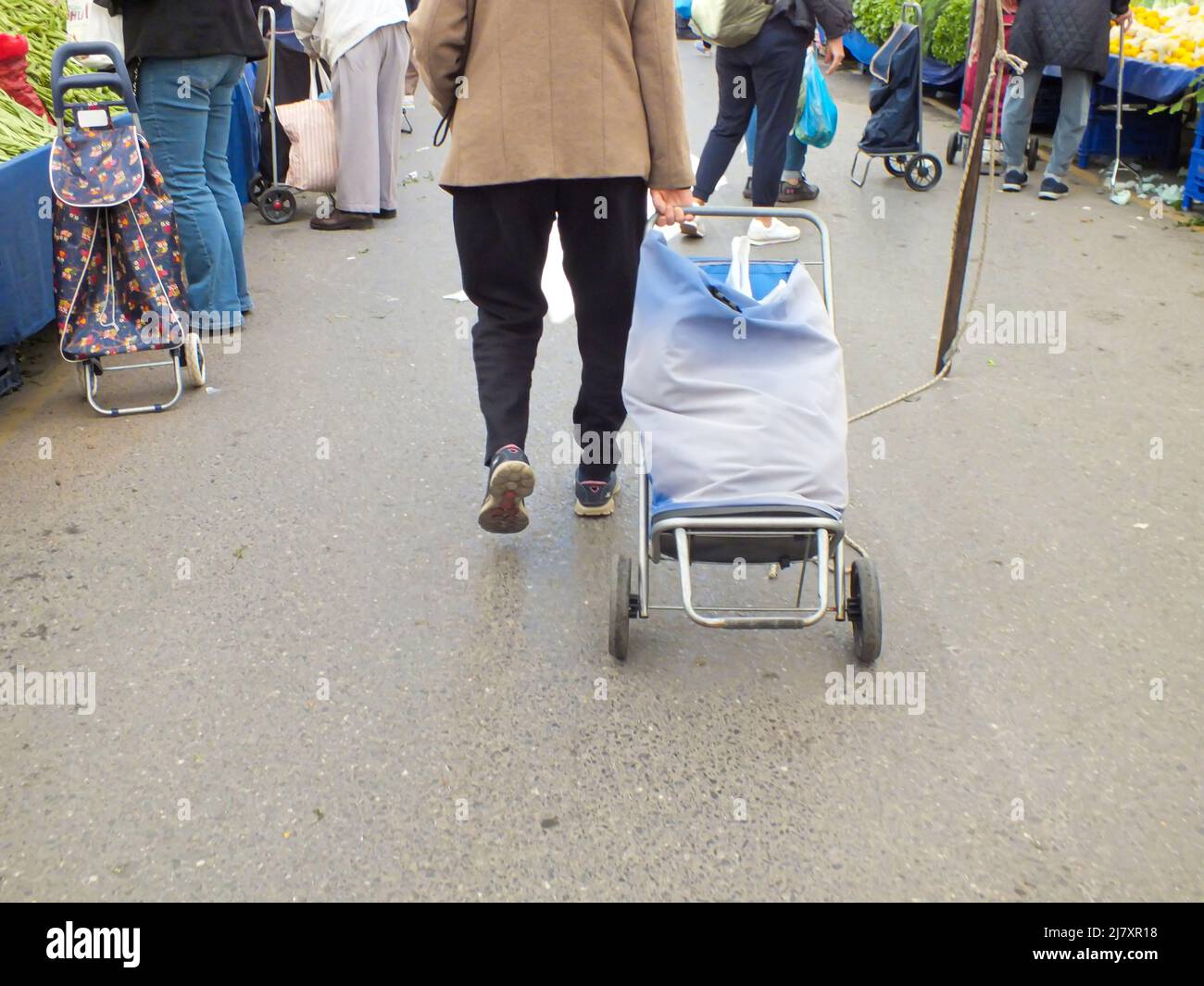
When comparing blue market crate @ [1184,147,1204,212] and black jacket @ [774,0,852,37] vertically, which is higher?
black jacket @ [774,0,852,37]

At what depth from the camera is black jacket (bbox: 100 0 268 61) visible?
16.9ft

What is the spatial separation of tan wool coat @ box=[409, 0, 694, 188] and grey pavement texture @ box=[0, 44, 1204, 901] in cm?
125

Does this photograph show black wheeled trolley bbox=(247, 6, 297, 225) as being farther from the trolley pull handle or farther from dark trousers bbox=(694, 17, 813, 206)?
the trolley pull handle

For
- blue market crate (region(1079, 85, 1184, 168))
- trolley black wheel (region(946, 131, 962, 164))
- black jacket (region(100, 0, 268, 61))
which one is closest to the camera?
black jacket (region(100, 0, 268, 61))

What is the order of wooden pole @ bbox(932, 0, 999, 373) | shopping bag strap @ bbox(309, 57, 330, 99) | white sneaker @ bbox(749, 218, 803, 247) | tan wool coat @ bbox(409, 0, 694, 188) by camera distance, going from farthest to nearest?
shopping bag strap @ bbox(309, 57, 330, 99)
white sneaker @ bbox(749, 218, 803, 247)
wooden pole @ bbox(932, 0, 999, 373)
tan wool coat @ bbox(409, 0, 694, 188)

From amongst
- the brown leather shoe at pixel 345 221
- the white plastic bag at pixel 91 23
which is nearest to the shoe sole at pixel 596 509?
the white plastic bag at pixel 91 23

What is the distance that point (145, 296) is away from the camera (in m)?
4.89


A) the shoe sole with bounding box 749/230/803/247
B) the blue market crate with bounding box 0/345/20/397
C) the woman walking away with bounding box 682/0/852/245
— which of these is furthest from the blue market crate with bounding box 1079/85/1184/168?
the blue market crate with bounding box 0/345/20/397

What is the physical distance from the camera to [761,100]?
6.95m

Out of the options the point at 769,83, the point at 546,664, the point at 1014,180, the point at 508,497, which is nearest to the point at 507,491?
the point at 508,497

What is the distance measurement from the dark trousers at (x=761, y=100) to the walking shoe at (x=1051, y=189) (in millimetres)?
2601

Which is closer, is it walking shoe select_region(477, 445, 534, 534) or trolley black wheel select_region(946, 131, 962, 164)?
walking shoe select_region(477, 445, 534, 534)

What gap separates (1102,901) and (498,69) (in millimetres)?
2523

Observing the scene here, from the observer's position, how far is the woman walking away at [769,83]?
661cm
